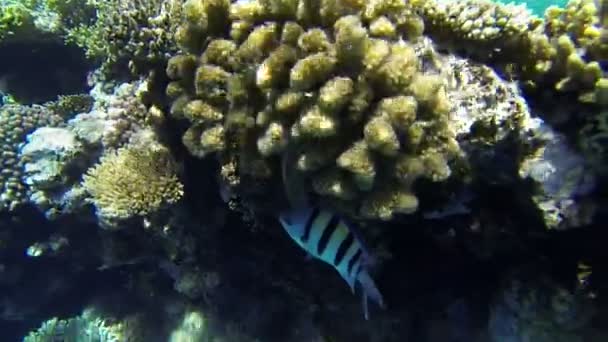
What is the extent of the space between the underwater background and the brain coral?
0.04ft

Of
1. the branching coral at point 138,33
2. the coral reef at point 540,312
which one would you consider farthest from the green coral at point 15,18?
the coral reef at point 540,312

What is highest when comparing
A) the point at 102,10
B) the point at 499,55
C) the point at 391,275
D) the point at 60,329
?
the point at 102,10

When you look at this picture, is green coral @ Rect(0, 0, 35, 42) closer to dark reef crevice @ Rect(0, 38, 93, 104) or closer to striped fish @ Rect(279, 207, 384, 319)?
dark reef crevice @ Rect(0, 38, 93, 104)

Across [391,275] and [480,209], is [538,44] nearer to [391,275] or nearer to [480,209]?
[480,209]

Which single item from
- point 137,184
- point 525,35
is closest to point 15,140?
point 137,184

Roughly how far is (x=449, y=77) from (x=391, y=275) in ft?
4.99

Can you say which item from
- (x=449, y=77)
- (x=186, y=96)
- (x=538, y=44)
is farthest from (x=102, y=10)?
(x=538, y=44)

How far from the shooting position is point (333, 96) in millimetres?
2482

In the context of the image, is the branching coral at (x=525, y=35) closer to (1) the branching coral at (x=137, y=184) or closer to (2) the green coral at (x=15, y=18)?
(1) the branching coral at (x=137, y=184)

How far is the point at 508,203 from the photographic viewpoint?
10.3 ft

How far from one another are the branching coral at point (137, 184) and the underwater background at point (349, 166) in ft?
0.05

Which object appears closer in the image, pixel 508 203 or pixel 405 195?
pixel 405 195

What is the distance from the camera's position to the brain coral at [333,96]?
2.52m

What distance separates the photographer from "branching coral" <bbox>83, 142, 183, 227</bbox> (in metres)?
3.52
